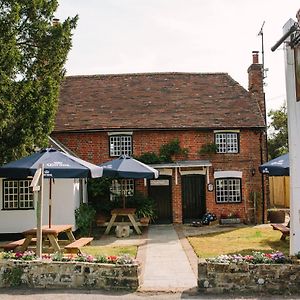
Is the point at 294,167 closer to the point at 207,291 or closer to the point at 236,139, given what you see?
the point at 207,291

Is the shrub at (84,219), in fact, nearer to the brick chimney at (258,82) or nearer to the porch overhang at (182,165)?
the porch overhang at (182,165)

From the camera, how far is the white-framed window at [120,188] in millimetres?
21203

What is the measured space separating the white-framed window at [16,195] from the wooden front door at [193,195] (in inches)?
304

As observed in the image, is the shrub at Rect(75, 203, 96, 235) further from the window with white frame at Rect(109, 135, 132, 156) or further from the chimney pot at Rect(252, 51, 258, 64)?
the chimney pot at Rect(252, 51, 258, 64)

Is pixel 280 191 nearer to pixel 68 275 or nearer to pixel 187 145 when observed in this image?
pixel 187 145

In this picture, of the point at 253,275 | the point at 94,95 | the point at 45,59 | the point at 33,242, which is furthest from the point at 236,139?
the point at 253,275

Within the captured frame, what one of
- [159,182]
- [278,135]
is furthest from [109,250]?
[278,135]

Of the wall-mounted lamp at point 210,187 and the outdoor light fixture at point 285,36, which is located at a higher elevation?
the outdoor light fixture at point 285,36

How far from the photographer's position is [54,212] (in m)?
17.5

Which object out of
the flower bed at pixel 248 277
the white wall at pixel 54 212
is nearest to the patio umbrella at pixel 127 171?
the white wall at pixel 54 212

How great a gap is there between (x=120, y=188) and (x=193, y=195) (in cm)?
361

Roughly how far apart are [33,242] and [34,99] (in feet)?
16.5

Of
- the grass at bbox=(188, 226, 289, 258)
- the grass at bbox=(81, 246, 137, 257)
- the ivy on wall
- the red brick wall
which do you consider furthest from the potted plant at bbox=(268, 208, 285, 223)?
the grass at bbox=(81, 246, 137, 257)

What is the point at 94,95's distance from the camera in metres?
24.1
